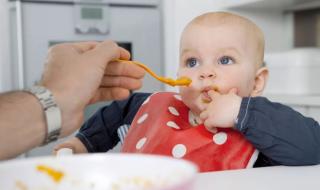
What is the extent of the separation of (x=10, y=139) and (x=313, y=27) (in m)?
2.06

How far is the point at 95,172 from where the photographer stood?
0.45 meters

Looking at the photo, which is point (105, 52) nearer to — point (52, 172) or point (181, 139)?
point (181, 139)

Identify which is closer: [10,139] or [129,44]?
[10,139]

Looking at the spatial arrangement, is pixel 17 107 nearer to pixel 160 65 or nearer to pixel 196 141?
pixel 196 141

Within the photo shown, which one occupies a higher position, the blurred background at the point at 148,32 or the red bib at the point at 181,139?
the blurred background at the point at 148,32

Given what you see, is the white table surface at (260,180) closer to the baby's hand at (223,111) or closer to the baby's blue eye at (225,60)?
the baby's hand at (223,111)

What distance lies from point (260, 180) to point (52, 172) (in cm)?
29

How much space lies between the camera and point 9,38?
2.18m

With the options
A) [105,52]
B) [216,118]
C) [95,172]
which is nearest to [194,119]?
[216,118]

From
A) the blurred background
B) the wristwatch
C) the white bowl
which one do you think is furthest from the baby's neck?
the blurred background

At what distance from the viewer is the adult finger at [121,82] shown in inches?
37.3

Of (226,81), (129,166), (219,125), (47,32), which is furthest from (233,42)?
(47,32)

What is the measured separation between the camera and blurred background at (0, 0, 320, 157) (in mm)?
2096

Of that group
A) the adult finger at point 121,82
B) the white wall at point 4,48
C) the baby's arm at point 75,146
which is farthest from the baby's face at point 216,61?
the white wall at point 4,48
